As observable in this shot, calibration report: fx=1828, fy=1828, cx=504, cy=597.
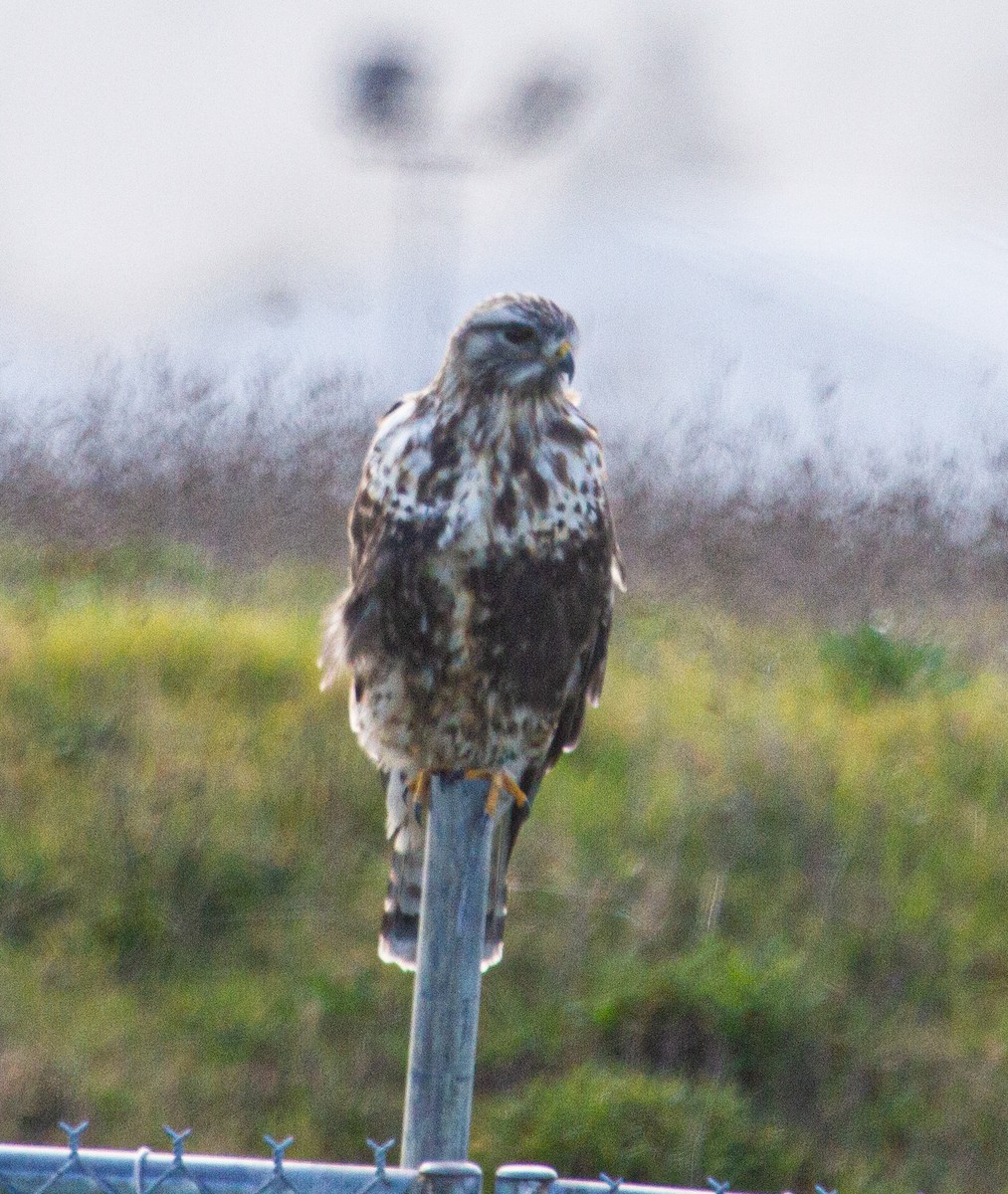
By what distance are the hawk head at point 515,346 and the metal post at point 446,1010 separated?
1.43 m

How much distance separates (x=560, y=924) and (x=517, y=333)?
5.56ft

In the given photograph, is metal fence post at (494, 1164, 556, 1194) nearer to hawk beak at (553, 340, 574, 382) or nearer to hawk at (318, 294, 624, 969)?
hawk at (318, 294, 624, 969)

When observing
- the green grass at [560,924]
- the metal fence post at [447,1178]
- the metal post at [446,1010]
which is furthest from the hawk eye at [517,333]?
the metal fence post at [447,1178]

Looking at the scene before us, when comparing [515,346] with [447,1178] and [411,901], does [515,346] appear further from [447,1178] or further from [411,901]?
[447,1178]

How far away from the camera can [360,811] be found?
497 cm

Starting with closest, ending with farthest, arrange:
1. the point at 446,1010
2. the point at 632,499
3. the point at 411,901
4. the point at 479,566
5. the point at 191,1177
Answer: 1. the point at 191,1177
2. the point at 446,1010
3. the point at 479,566
4. the point at 411,901
5. the point at 632,499

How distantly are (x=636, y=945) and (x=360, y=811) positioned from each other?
88 cm

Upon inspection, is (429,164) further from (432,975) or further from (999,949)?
(432,975)

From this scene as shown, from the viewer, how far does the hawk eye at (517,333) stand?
3.54m

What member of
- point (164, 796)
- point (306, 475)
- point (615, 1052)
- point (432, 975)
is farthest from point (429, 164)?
point (432, 975)

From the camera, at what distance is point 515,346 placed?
3557 mm

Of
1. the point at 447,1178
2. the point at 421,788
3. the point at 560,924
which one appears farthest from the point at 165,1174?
the point at 560,924

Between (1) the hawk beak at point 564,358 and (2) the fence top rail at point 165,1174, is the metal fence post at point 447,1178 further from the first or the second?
(1) the hawk beak at point 564,358

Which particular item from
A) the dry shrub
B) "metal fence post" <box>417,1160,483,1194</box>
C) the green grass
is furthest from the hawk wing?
the dry shrub
